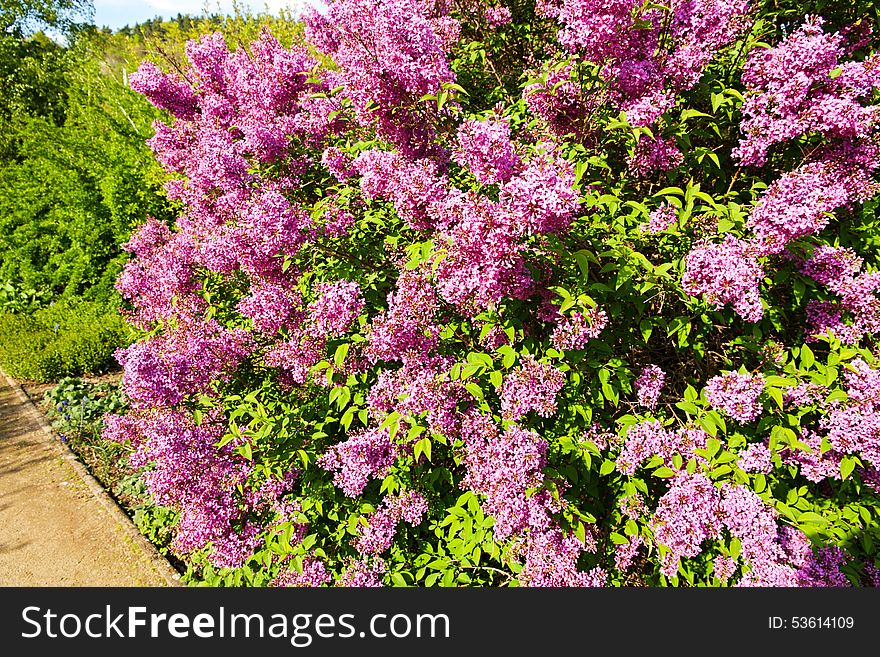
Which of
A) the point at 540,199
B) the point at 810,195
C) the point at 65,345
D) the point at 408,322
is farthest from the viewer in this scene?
the point at 65,345

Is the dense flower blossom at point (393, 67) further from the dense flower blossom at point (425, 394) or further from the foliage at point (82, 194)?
the foliage at point (82, 194)

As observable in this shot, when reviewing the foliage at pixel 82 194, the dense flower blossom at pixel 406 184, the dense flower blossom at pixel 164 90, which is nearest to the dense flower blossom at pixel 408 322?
the dense flower blossom at pixel 406 184

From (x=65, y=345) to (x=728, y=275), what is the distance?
10352 millimetres

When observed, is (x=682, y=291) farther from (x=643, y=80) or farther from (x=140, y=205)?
(x=140, y=205)

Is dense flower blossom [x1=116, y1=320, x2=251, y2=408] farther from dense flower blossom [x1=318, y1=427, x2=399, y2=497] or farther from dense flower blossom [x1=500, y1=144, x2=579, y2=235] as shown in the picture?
dense flower blossom [x1=500, y1=144, x2=579, y2=235]

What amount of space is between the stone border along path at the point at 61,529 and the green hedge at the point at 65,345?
6.87 ft

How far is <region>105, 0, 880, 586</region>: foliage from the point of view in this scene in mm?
2609

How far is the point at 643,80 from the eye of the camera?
286 centimetres

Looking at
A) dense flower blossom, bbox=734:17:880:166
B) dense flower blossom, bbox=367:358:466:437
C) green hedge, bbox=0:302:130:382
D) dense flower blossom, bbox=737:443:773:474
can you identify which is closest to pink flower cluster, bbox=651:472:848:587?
dense flower blossom, bbox=737:443:773:474

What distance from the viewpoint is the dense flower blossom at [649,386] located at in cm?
299

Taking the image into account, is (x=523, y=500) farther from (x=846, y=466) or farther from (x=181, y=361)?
(x=181, y=361)

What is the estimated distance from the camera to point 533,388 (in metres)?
2.70

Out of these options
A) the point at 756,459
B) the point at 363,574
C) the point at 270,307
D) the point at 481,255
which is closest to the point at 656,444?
the point at 756,459

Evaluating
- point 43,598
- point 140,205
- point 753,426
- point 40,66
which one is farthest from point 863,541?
point 40,66
